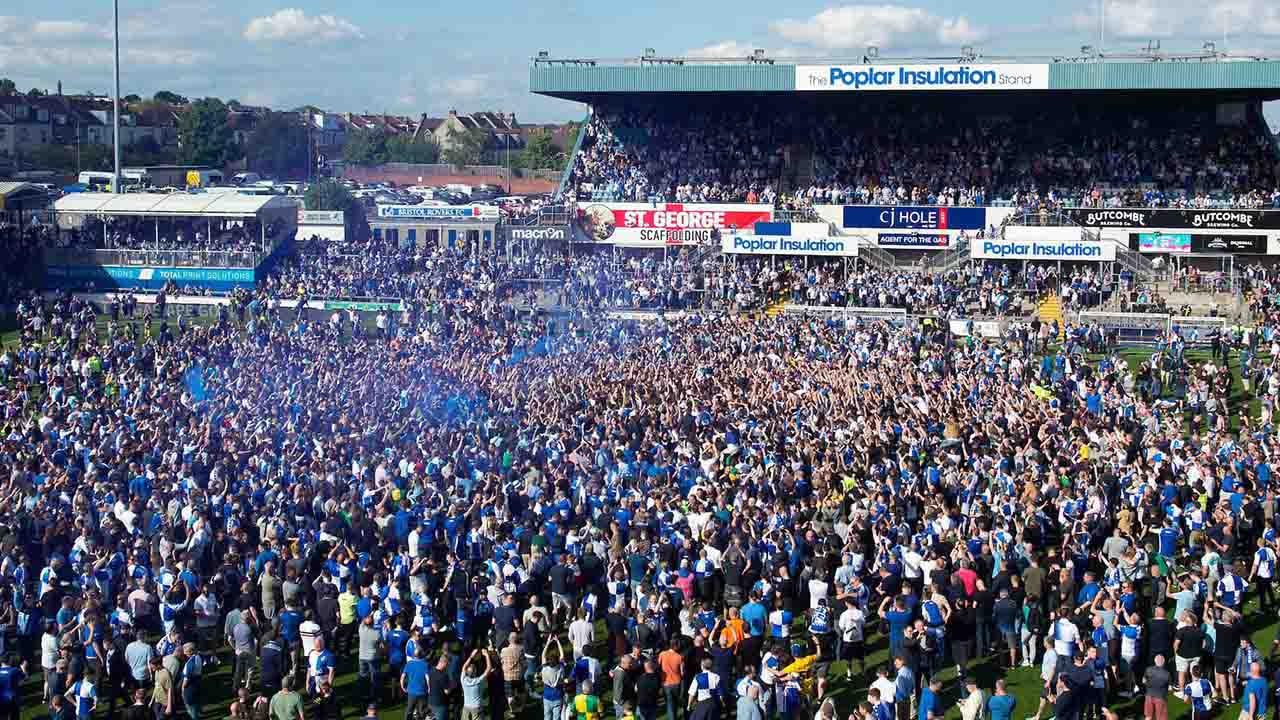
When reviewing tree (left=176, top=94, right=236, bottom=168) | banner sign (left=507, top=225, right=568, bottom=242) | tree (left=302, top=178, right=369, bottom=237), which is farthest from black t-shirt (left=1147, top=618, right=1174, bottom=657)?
tree (left=176, top=94, right=236, bottom=168)

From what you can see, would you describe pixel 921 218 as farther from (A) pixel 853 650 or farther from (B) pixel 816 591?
(A) pixel 853 650

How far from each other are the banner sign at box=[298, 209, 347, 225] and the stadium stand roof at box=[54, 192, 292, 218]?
872 millimetres

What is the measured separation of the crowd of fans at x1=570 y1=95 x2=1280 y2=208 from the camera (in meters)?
43.5

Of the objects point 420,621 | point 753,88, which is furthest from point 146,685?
point 753,88

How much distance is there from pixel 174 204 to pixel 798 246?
60.4 feet

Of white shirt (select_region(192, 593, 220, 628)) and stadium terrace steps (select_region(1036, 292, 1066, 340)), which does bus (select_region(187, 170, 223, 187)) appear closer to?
stadium terrace steps (select_region(1036, 292, 1066, 340))

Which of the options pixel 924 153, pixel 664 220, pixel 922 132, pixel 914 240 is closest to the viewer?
pixel 914 240

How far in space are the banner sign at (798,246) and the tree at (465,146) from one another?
225ft

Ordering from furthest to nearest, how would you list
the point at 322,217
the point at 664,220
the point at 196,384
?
the point at 322,217 < the point at 664,220 < the point at 196,384

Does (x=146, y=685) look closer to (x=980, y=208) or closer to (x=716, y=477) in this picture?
(x=716, y=477)

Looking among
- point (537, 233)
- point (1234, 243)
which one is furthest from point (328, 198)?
point (1234, 243)

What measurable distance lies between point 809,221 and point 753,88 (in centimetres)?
567

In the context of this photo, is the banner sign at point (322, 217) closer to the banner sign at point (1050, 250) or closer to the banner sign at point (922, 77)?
the banner sign at point (922, 77)

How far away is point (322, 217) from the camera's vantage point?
4484 centimetres
